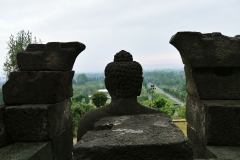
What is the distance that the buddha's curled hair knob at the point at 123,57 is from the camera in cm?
309

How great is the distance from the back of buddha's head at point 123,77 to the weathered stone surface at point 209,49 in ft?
2.10

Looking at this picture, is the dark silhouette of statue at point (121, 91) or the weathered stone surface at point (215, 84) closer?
the weathered stone surface at point (215, 84)

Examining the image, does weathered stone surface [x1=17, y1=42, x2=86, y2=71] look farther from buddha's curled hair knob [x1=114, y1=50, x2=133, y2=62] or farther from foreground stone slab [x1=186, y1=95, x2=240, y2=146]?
foreground stone slab [x1=186, y1=95, x2=240, y2=146]

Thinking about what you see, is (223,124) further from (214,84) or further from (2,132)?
(2,132)

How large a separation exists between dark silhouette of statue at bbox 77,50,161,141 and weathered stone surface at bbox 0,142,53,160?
1.63 ft

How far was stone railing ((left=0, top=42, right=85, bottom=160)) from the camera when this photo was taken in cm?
280

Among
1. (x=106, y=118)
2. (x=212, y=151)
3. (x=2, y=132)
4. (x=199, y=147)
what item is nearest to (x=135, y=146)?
(x=106, y=118)

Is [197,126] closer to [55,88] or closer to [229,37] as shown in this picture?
[229,37]

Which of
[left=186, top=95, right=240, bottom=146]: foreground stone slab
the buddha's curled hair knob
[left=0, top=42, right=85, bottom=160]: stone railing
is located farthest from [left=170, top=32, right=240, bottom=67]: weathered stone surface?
[left=0, top=42, right=85, bottom=160]: stone railing

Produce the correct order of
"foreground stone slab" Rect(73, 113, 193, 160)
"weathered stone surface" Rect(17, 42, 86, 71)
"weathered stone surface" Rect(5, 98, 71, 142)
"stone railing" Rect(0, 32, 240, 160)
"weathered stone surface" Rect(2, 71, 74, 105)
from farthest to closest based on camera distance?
1. "weathered stone surface" Rect(17, 42, 86, 71)
2. "weathered stone surface" Rect(2, 71, 74, 105)
3. "weathered stone surface" Rect(5, 98, 71, 142)
4. "stone railing" Rect(0, 32, 240, 160)
5. "foreground stone slab" Rect(73, 113, 193, 160)

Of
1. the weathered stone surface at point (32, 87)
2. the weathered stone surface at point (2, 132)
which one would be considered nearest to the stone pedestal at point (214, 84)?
the weathered stone surface at point (32, 87)

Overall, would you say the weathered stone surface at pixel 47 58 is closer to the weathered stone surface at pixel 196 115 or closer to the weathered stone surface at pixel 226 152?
the weathered stone surface at pixel 196 115

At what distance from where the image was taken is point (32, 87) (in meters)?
2.93

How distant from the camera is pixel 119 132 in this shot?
210 centimetres
